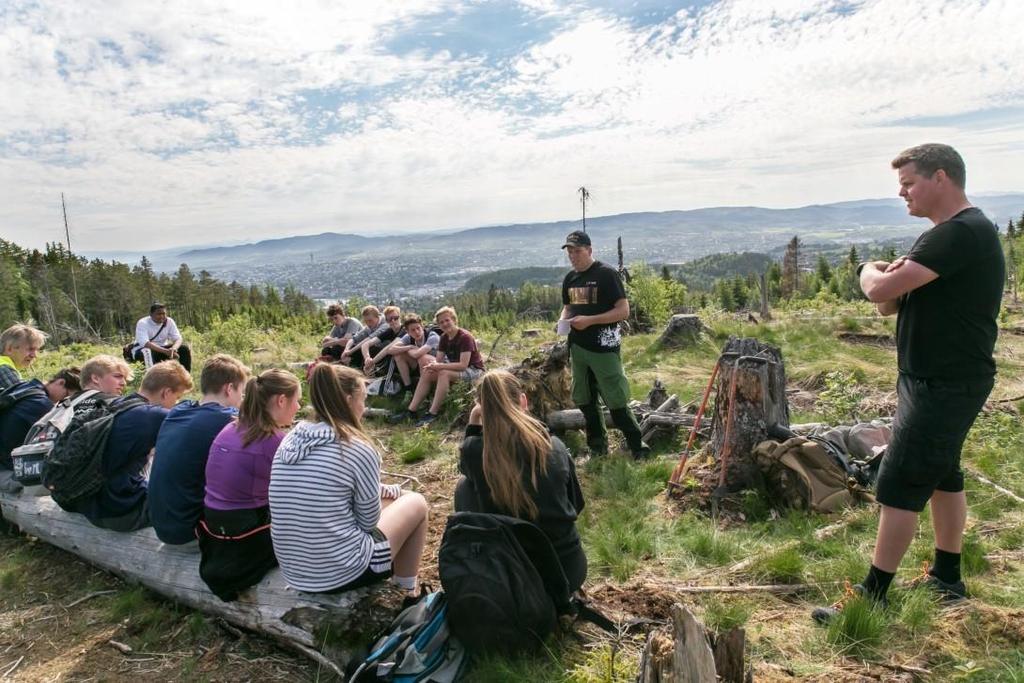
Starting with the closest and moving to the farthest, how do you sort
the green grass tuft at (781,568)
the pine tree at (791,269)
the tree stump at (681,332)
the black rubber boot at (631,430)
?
the green grass tuft at (781,568)
the black rubber boot at (631,430)
the tree stump at (681,332)
the pine tree at (791,269)

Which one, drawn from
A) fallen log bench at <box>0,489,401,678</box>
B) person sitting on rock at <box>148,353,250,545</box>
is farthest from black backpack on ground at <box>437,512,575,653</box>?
person sitting on rock at <box>148,353,250,545</box>

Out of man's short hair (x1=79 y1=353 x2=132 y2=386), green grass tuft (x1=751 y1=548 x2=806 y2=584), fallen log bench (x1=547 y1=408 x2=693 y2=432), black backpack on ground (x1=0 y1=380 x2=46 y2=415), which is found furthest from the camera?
fallen log bench (x1=547 y1=408 x2=693 y2=432)

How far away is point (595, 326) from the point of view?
520 cm

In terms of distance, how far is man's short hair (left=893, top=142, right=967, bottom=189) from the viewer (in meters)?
2.47

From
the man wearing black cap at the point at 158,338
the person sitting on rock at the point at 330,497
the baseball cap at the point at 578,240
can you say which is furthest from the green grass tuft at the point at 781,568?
the man wearing black cap at the point at 158,338

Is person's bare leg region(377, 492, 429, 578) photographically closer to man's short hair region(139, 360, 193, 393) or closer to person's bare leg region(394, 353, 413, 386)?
man's short hair region(139, 360, 193, 393)

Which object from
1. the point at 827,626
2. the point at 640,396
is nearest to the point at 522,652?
the point at 827,626

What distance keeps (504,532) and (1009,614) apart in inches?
85.3

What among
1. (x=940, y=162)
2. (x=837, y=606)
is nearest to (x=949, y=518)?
(x=837, y=606)

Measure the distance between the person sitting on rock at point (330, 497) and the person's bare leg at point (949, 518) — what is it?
2.58 m

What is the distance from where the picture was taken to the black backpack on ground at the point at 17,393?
470 centimetres

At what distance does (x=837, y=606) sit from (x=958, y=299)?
56.8 inches

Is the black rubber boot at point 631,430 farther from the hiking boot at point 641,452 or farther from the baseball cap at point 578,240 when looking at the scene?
the baseball cap at point 578,240

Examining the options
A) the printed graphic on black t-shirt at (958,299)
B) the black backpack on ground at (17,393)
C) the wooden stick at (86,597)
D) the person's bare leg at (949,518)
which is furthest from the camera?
the black backpack on ground at (17,393)
